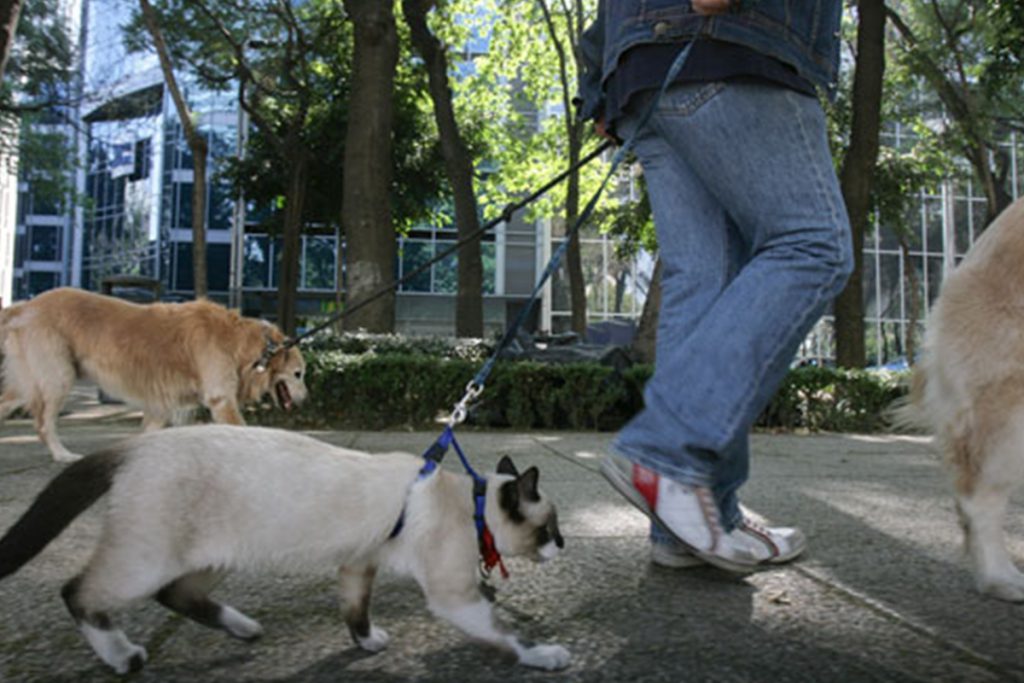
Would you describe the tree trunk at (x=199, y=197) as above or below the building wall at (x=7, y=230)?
below

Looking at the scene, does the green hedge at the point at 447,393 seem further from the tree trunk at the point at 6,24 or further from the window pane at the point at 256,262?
the window pane at the point at 256,262

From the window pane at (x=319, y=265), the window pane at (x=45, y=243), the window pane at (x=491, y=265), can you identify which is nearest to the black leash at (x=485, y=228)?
the window pane at (x=319, y=265)

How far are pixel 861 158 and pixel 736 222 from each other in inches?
448

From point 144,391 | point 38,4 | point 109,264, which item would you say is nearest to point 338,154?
point 38,4

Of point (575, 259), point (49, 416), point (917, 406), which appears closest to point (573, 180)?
point (575, 259)

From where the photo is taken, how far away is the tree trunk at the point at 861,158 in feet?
40.7

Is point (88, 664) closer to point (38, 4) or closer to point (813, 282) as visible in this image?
point (813, 282)

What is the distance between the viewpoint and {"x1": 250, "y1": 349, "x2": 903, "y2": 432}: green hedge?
30.1 ft

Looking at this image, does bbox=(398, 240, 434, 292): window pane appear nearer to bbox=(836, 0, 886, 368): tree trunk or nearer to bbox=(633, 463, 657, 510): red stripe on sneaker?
bbox=(836, 0, 886, 368): tree trunk

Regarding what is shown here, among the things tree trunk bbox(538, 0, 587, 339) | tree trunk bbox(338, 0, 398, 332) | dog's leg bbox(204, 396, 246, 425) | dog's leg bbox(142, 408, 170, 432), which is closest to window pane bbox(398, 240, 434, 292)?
tree trunk bbox(538, 0, 587, 339)

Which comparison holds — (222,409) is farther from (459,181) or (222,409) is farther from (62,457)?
(459,181)

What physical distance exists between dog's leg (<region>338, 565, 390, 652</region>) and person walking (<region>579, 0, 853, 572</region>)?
2.82ft

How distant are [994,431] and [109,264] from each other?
4913cm

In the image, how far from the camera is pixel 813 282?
7.63 ft
